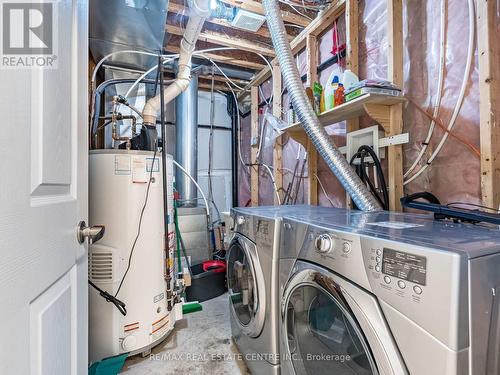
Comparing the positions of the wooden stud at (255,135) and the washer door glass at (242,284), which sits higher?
the wooden stud at (255,135)

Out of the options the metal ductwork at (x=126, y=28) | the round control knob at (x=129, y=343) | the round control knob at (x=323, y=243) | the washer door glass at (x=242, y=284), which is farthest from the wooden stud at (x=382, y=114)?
the round control knob at (x=129, y=343)

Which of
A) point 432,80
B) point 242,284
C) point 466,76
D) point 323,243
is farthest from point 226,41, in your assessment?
point 323,243

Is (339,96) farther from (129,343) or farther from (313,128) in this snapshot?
(129,343)

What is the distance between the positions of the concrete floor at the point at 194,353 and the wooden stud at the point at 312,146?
1201 millimetres

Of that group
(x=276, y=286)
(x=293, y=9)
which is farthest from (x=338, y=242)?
(x=293, y=9)

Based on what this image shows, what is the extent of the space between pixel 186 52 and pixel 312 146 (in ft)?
4.04

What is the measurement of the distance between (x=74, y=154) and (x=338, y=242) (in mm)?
839

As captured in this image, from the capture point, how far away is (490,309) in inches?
21.3

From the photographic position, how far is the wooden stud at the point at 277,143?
2.58 m

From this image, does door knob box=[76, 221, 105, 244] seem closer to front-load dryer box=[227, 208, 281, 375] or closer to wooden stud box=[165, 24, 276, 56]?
front-load dryer box=[227, 208, 281, 375]

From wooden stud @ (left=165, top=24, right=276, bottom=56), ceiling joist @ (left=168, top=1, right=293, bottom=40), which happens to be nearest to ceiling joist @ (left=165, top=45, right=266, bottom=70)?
wooden stud @ (left=165, top=24, right=276, bottom=56)

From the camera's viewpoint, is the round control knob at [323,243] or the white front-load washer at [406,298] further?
the round control knob at [323,243]

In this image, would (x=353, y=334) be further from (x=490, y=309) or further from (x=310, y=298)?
(x=490, y=309)

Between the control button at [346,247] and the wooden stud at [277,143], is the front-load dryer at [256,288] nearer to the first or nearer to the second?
the control button at [346,247]
